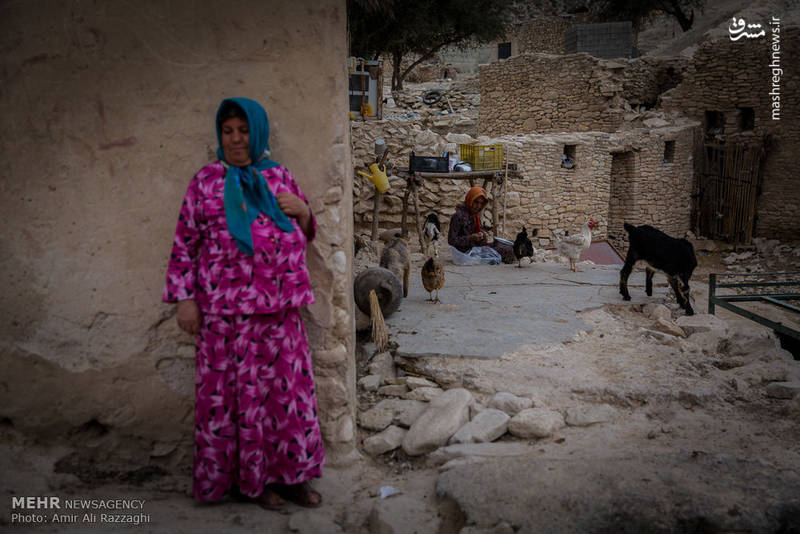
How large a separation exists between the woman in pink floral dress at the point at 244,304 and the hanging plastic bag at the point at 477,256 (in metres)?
6.11

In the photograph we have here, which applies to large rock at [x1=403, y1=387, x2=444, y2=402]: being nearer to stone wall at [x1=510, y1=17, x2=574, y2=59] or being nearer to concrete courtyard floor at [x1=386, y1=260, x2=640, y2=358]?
concrete courtyard floor at [x1=386, y1=260, x2=640, y2=358]

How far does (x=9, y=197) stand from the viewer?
227 cm

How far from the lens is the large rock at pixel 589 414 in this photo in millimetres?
2770

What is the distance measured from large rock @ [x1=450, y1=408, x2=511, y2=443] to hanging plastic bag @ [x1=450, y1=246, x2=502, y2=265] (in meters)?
5.36

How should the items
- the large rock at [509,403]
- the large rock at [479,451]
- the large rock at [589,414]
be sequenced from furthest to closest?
Answer: the large rock at [509,403] < the large rock at [589,414] < the large rock at [479,451]

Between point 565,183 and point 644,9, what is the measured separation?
15863 mm

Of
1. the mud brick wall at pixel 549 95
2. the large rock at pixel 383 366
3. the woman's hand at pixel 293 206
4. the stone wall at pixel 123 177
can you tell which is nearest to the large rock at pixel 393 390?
the large rock at pixel 383 366

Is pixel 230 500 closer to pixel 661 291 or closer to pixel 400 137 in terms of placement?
pixel 661 291

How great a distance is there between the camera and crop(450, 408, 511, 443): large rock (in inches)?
103

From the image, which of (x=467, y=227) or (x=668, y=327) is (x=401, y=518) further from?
(x=467, y=227)

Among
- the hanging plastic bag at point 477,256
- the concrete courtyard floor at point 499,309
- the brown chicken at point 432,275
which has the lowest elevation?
the concrete courtyard floor at point 499,309

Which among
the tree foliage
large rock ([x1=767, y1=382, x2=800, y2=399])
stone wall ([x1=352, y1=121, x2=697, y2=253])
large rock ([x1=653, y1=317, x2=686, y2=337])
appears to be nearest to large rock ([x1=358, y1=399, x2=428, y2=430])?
large rock ([x1=767, y1=382, x2=800, y2=399])

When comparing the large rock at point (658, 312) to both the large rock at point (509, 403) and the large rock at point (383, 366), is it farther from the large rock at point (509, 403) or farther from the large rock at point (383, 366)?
the large rock at point (383, 366)

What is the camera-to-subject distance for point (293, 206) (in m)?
2.06
